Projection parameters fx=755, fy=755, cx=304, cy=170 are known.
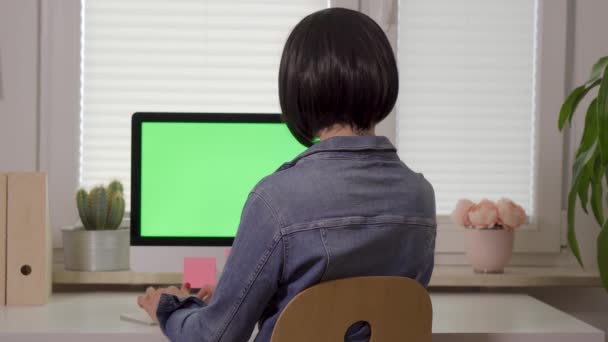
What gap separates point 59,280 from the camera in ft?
6.50

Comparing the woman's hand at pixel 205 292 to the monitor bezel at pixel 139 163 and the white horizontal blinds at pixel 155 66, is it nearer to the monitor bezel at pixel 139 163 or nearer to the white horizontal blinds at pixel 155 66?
the monitor bezel at pixel 139 163

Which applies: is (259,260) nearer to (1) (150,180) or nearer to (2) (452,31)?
(1) (150,180)

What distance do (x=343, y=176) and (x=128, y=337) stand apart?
645mm

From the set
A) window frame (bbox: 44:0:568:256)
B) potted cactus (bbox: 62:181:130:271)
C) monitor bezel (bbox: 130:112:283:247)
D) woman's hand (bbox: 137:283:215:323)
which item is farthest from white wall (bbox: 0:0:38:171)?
woman's hand (bbox: 137:283:215:323)

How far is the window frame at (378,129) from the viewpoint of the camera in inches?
85.7

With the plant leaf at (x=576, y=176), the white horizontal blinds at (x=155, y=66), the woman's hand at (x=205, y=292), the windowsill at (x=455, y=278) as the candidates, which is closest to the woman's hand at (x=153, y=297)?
the woman's hand at (x=205, y=292)

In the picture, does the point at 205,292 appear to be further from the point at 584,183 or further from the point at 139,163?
the point at 584,183

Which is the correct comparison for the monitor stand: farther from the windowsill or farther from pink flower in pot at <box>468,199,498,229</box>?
pink flower in pot at <box>468,199,498,229</box>

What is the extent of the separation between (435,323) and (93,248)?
3.09ft

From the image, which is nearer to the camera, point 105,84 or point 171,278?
point 171,278

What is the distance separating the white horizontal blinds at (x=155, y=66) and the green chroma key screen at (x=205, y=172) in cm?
33

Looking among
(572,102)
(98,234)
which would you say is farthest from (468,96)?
(98,234)

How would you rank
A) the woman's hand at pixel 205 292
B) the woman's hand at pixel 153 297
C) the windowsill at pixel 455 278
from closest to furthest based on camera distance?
the woman's hand at pixel 153 297, the woman's hand at pixel 205 292, the windowsill at pixel 455 278

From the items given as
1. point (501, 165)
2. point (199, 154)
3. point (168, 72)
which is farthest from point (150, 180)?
point (501, 165)
